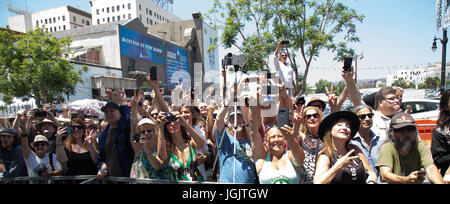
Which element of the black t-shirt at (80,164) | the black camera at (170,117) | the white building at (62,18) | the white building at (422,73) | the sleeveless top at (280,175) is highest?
the white building at (62,18)

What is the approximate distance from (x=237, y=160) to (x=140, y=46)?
103 feet

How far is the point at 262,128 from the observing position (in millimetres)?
2902

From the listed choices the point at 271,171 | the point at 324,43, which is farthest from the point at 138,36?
the point at 271,171

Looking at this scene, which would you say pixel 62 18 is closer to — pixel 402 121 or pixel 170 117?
pixel 170 117

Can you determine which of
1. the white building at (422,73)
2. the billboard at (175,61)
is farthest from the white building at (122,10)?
the white building at (422,73)

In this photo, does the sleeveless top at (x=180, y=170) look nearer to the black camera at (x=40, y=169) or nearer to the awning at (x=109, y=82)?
the black camera at (x=40, y=169)

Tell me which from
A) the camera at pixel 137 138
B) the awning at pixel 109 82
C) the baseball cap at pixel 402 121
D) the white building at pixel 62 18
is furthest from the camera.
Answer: the white building at pixel 62 18

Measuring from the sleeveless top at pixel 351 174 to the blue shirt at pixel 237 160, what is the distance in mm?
792

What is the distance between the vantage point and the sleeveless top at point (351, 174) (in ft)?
6.59

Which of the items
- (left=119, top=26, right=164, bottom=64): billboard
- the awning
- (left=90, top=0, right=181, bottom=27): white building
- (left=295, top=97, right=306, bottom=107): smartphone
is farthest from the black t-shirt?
(left=90, top=0, right=181, bottom=27): white building

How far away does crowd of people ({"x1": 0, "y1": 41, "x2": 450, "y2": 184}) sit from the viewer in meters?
2.19

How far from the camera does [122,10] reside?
5950cm

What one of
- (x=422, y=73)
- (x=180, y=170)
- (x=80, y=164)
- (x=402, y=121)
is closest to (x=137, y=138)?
(x=180, y=170)
